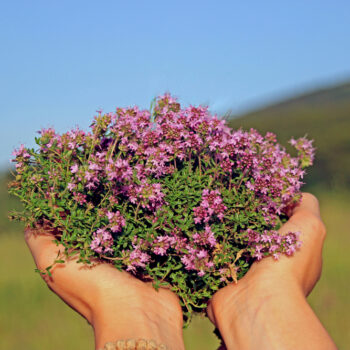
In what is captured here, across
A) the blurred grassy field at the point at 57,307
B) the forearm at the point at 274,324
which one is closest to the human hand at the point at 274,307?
the forearm at the point at 274,324

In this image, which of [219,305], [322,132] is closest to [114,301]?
[219,305]

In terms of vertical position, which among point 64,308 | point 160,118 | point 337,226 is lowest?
point 64,308

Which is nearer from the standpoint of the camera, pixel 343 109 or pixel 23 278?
pixel 23 278

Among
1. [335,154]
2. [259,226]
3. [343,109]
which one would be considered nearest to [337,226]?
[335,154]

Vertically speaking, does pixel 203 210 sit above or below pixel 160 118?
below

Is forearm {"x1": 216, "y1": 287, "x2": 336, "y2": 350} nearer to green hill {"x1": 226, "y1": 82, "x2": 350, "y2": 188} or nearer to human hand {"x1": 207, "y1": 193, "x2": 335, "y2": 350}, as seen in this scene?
human hand {"x1": 207, "y1": 193, "x2": 335, "y2": 350}

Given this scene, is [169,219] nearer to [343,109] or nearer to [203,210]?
[203,210]

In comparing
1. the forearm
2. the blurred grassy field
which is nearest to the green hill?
the blurred grassy field
